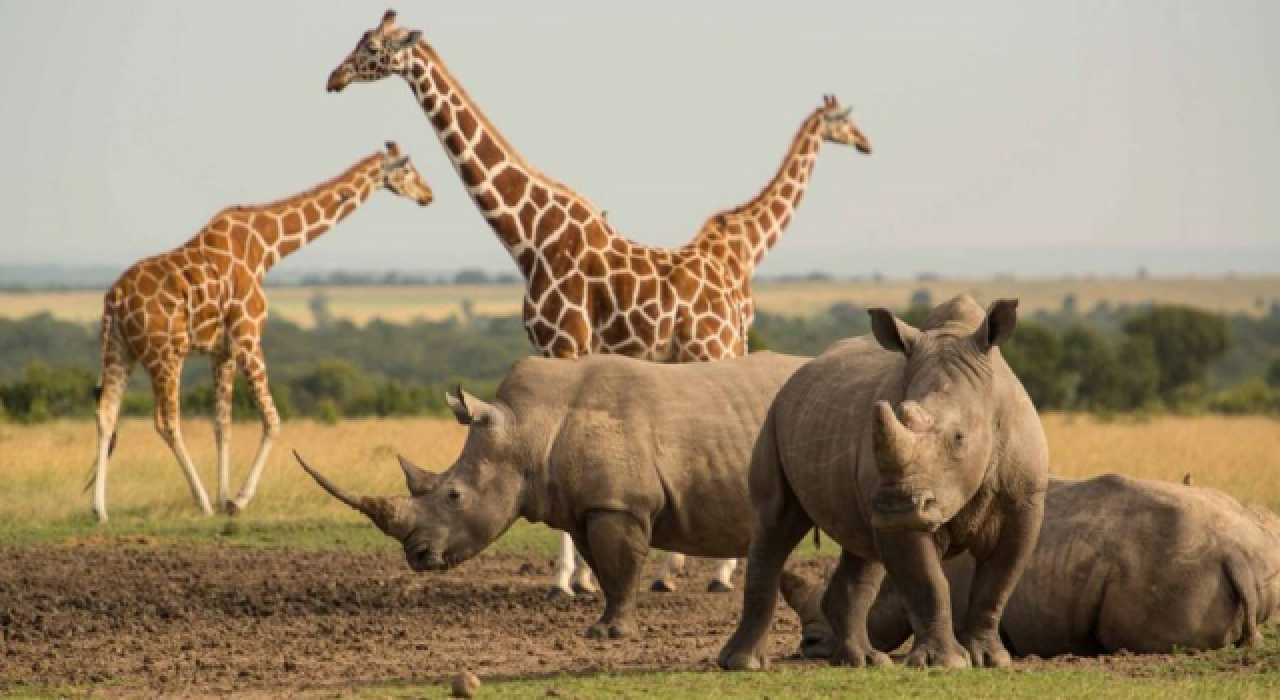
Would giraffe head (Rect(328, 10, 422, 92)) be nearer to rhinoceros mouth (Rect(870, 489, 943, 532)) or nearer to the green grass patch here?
the green grass patch

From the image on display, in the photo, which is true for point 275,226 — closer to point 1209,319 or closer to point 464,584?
point 464,584

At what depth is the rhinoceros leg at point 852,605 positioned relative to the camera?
9.04 metres

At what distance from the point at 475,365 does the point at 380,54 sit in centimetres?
5538

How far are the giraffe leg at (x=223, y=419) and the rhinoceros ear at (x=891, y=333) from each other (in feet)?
35.0

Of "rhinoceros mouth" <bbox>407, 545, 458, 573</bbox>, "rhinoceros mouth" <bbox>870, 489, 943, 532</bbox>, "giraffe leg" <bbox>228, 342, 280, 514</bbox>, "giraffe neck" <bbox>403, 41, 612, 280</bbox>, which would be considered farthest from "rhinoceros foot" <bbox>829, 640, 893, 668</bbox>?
"giraffe leg" <bbox>228, 342, 280, 514</bbox>

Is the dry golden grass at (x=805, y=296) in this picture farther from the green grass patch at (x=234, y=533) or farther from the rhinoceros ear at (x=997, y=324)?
the rhinoceros ear at (x=997, y=324)

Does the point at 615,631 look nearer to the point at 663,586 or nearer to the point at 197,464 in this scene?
the point at 663,586

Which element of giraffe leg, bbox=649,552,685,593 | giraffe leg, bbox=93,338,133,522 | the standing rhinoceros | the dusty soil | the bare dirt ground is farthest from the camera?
giraffe leg, bbox=93,338,133,522

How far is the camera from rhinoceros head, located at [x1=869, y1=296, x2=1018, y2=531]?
7750 mm

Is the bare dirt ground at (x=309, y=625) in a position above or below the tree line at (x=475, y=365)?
above

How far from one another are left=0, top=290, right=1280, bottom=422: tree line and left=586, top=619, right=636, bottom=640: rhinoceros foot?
18.4 metres

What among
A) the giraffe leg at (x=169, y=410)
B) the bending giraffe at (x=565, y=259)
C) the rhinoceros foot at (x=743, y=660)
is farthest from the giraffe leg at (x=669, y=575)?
the giraffe leg at (x=169, y=410)

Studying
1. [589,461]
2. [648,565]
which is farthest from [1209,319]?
[589,461]

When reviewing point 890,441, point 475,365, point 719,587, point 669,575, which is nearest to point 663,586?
point 669,575
